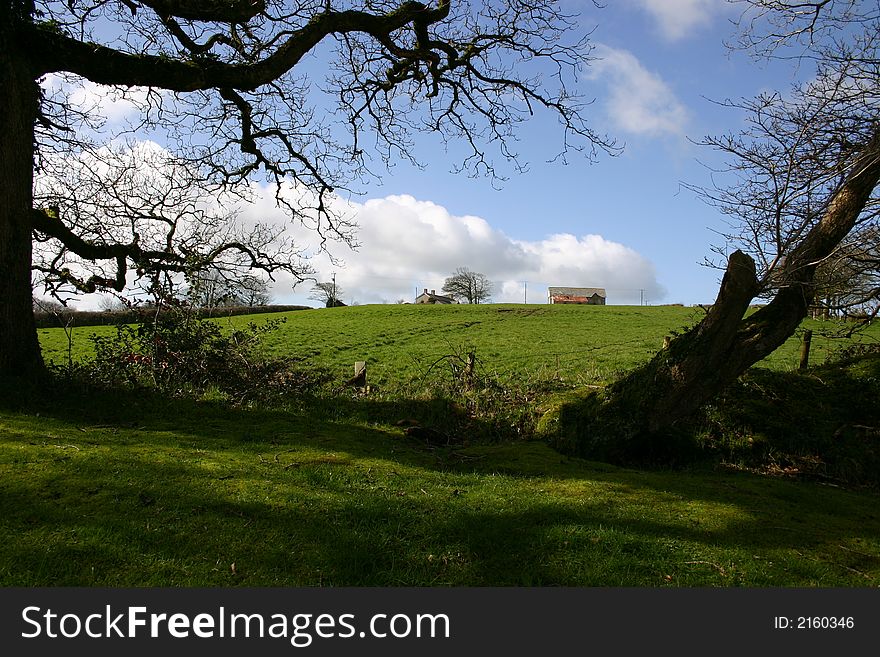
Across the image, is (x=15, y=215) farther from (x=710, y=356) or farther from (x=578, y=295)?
(x=578, y=295)

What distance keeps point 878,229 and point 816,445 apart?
3795 mm

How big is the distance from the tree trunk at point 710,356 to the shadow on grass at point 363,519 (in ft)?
4.12

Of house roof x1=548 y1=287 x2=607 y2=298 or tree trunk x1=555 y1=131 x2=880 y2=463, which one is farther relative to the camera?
house roof x1=548 y1=287 x2=607 y2=298

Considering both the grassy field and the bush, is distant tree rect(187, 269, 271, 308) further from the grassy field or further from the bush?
the grassy field

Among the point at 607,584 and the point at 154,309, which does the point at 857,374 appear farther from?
the point at 154,309

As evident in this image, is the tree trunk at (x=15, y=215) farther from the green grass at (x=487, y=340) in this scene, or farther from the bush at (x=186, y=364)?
the green grass at (x=487, y=340)

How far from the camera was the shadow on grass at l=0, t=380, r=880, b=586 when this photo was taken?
414cm

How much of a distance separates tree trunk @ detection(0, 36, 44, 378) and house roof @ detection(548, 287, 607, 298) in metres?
115

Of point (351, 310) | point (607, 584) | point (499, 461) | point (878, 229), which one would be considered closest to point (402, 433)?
point (499, 461)

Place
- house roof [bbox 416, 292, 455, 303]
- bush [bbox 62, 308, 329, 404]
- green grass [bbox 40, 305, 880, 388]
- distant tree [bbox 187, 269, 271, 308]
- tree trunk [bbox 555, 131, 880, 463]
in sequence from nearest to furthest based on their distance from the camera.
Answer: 1. tree trunk [bbox 555, 131, 880, 463]
2. bush [bbox 62, 308, 329, 404]
3. distant tree [bbox 187, 269, 271, 308]
4. green grass [bbox 40, 305, 880, 388]
5. house roof [bbox 416, 292, 455, 303]

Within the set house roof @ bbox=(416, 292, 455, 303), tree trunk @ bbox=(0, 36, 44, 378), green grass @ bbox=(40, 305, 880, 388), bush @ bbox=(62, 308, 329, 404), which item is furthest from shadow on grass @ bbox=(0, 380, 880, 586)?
house roof @ bbox=(416, 292, 455, 303)

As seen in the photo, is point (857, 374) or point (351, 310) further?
point (351, 310)

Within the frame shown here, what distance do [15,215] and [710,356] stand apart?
1156cm

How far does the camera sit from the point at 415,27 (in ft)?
39.6
